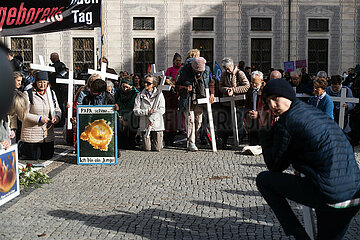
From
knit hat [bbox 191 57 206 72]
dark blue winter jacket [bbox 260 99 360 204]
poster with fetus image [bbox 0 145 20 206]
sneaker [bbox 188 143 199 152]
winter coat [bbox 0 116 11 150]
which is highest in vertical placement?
knit hat [bbox 191 57 206 72]

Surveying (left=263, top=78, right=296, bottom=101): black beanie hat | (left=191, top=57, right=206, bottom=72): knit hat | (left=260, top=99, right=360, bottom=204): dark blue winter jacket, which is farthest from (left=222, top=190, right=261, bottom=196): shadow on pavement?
(left=191, top=57, right=206, bottom=72): knit hat

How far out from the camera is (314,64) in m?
29.7

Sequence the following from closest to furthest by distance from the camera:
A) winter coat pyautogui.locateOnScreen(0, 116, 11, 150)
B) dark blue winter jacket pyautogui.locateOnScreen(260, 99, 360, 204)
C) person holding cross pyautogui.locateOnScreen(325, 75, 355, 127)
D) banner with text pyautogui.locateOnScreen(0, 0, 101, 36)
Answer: dark blue winter jacket pyautogui.locateOnScreen(260, 99, 360, 204) < winter coat pyautogui.locateOnScreen(0, 116, 11, 150) < person holding cross pyautogui.locateOnScreen(325, 75, 355, 127) < banner with text pyautogui.locateOnScreen(0, 0, 101, 36)

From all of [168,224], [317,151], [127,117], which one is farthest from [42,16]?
[317,151]

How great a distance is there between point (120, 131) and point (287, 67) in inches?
395

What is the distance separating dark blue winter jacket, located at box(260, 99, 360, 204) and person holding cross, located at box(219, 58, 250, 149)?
759 cm

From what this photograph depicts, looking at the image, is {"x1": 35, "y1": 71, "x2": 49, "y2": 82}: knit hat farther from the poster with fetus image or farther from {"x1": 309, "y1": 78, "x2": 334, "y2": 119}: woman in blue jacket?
{"x1": 309, "y1": 78, "x2": 334, "y2": 119}: woman in blue jacket

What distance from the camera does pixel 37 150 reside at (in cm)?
1041

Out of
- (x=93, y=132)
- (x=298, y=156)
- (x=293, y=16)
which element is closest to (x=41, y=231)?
(x=298, y=156)

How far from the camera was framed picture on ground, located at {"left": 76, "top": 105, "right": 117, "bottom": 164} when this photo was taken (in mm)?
9828

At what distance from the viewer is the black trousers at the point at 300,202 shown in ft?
13.1

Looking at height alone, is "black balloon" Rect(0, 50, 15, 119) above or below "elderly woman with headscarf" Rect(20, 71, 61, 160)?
above

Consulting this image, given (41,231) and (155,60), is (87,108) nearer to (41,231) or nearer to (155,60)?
(41,231)

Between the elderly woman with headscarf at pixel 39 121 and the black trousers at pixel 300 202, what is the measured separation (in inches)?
258
